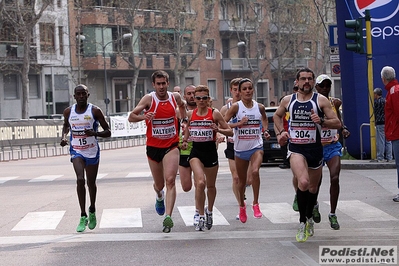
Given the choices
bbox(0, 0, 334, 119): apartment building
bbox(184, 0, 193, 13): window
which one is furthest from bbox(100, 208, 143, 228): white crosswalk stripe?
bbox(184, 0, 193, 13): window

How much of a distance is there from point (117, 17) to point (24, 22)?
12.7 m

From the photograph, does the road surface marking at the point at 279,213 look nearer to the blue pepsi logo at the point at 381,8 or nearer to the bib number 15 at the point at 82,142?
the bib number 15 at the point at 82,142

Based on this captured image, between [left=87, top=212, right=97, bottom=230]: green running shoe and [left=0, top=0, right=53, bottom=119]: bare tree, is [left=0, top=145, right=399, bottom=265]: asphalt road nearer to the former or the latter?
[left=87, top=212, right=97, bottom=230]: green running shoe

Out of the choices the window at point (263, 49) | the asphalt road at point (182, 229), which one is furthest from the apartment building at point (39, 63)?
the asphalt road at point (182, 229)

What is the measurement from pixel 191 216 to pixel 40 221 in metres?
2.16

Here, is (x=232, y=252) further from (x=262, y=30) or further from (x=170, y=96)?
(x=262, y=30)

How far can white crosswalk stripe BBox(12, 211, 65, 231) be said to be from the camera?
1275 centimetres

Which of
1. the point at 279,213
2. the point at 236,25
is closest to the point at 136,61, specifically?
the point at 236,25

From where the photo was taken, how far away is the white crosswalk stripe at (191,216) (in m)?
12.8

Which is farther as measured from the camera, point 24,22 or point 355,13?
point 24,22

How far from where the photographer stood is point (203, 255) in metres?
9.69

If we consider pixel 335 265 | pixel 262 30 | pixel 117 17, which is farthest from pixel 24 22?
pixel 335 265

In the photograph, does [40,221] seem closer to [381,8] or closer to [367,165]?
[367,165]

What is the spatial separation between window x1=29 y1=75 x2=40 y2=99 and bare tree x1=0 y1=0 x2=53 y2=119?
1.94 metres
